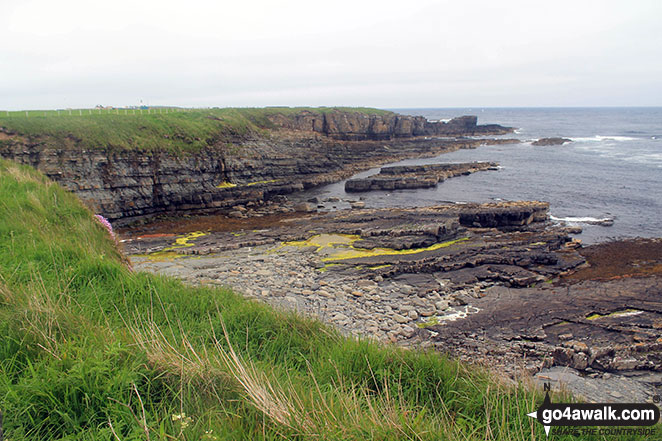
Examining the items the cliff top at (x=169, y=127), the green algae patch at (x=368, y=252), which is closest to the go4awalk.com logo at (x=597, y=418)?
the green algae patch at (x=368, y=252)

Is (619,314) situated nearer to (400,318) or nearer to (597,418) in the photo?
(400,318)

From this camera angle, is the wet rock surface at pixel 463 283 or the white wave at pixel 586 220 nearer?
the wet rock surface at pixel 463 283

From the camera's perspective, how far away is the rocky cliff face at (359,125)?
64.1 meters

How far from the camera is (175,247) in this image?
2352 centimetres

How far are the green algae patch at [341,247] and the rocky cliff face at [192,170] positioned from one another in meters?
13.7

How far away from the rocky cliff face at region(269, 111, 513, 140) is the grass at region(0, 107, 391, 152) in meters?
13.1

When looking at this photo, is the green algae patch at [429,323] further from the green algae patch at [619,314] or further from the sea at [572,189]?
the sea at [572,189]

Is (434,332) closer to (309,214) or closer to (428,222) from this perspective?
(428,222)

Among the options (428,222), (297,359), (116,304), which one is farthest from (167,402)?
(428,222)

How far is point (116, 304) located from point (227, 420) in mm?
3165

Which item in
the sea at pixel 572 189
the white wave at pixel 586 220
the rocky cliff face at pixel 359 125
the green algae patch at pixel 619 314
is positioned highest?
the rocky cliff face at pixel 359 125

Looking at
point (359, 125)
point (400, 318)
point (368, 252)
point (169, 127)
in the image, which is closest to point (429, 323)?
point (400, 318)

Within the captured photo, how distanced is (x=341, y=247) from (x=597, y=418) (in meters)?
18.7

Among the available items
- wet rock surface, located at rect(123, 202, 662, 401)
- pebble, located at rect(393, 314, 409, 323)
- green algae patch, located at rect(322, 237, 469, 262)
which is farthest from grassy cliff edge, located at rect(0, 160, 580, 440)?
green algae patch, located at rect(322, 237, 469, 262)
